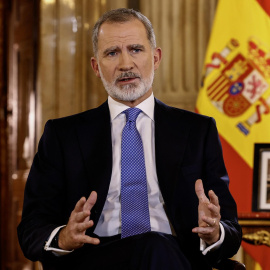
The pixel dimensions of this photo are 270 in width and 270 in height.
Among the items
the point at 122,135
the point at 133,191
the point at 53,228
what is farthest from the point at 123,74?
the point at 53,228

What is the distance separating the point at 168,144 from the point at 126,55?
1.25 feet

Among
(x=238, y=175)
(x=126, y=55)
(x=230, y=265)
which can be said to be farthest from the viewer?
(x=238, y=175)

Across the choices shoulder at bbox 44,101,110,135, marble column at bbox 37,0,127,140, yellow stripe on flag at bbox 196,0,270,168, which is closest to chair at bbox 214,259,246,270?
shoulder at bbox 44,101,110,135

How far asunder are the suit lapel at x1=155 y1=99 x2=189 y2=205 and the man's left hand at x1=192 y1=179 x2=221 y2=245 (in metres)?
0.25

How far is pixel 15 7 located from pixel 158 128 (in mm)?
2979

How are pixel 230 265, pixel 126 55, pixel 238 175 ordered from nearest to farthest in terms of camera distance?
pixel 230 265 < pixel 126 55 < pixel 238 175

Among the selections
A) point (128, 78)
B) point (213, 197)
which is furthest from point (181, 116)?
point (213, 197)

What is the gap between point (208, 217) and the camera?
1.53 metres

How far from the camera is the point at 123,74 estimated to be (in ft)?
6.49

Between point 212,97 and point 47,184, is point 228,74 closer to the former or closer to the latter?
point 212,97

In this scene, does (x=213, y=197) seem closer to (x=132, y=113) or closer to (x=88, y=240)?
(x=88, y=240)

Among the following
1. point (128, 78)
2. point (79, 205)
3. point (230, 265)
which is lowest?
point (230, 265)

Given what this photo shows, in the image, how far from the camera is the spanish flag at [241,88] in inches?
116

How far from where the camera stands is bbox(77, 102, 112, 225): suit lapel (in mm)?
1887
